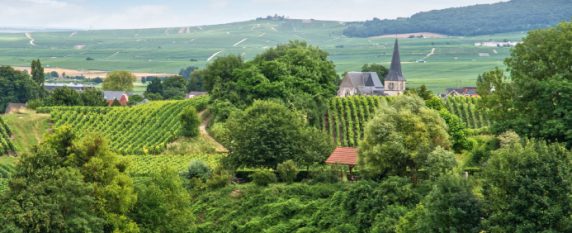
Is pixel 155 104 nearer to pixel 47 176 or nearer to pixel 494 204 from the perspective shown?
pixel 47 176

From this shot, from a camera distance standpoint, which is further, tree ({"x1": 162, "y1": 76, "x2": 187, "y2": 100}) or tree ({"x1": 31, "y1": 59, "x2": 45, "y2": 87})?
tree ({"x1": 162, "y1": 76, "x2": 187, "y2": 100})

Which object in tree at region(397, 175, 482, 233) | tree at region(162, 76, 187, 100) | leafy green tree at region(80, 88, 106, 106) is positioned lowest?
tree at region(162, 76, 187, 100)

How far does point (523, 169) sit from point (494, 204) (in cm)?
162

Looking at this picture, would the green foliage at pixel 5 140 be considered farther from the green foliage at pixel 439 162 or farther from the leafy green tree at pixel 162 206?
the green foliage at pixel 439 162

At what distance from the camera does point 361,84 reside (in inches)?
4313

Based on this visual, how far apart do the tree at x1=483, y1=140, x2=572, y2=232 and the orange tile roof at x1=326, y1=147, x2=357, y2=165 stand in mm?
16898

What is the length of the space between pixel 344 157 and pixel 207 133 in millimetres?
25797

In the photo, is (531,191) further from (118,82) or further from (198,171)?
(118,82)

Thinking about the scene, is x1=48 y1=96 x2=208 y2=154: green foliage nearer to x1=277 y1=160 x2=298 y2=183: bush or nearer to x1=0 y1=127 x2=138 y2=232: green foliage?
x1=277 y1=160 x2=298 y2=183: bush

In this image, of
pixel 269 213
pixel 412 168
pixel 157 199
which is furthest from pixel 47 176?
pixel 412 168

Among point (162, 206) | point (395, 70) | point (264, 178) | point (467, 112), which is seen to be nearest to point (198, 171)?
point (264, 178)

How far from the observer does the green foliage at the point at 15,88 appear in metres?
111

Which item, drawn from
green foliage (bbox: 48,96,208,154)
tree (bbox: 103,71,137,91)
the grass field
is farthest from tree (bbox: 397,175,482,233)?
tree (bbox: 103,71,137,91)

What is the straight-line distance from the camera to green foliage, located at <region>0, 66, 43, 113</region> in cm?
11118
